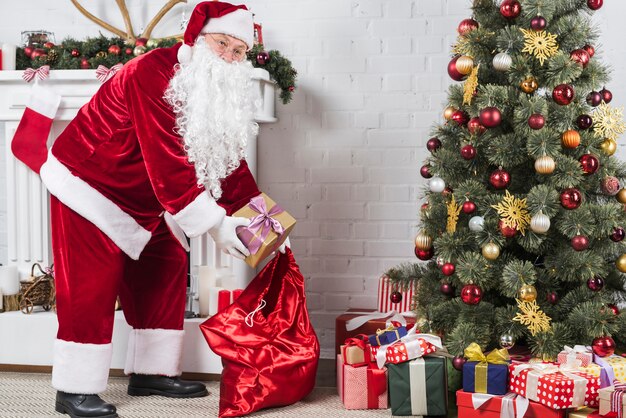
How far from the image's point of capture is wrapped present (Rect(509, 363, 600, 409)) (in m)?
2.42

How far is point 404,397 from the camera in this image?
2.73 meters

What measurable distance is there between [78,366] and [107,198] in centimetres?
58

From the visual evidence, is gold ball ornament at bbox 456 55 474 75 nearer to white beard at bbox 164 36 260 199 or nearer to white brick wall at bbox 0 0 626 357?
white beard at bbox 164 36 260 199

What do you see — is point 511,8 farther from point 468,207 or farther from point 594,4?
point 468,207

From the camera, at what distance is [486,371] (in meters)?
2.55

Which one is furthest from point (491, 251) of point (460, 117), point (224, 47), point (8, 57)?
point (8, 57)

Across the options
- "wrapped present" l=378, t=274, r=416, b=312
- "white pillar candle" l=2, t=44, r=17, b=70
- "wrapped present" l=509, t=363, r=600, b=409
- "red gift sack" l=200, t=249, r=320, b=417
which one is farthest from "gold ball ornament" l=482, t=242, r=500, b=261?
"white pillar candle" l=2, t=44, r=17, b=70

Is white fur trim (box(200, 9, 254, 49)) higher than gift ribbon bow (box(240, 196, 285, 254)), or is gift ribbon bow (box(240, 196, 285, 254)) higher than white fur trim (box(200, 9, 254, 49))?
white fur trim (box(200, 9, 254, 49))

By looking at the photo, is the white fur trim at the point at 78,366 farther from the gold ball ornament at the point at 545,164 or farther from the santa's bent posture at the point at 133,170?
the gold ball ornament at the point at 545,164

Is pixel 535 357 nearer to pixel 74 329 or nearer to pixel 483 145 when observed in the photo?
pixel 483 145

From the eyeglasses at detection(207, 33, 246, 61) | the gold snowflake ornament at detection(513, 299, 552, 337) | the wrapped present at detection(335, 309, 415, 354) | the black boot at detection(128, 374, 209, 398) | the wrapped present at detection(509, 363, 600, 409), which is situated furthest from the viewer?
the wrapped present at detection(335, 309, 415, 354)

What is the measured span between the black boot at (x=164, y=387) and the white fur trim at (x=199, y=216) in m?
0.75

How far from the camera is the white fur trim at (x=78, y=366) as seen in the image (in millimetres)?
2713

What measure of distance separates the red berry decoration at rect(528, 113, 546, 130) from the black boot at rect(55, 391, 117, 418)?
172 centimetres
